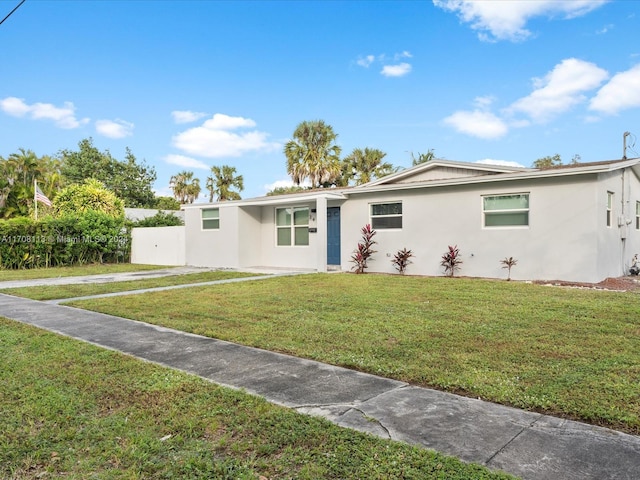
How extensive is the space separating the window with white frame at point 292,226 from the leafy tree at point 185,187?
2419cm

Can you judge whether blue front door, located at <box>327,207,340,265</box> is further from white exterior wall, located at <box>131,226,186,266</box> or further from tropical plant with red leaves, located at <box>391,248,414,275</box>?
white exterior wall, located at <box>131,226,186,266</box>

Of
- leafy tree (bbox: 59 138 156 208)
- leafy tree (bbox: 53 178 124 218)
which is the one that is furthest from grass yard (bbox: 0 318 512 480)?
leafy tree (bbox: 59 138 156 208)

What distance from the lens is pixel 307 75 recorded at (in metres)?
19.9

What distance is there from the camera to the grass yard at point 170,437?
246cm

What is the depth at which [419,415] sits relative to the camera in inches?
125

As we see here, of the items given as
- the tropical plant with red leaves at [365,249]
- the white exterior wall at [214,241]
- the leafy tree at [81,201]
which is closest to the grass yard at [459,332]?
the tropical plant with red leaves at [365,249]

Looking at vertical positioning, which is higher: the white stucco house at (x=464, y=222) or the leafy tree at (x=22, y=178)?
the leafy tree at (x=22, y=178)

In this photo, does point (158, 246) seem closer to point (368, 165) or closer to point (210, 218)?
point (210, 218)

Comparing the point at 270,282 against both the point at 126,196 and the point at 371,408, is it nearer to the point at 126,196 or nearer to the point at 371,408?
the point at 371,408

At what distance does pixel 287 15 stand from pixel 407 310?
13.5 meters

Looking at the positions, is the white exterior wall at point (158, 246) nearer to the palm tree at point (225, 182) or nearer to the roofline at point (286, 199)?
the roofline at point (286, 199)

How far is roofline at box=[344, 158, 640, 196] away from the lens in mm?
10344

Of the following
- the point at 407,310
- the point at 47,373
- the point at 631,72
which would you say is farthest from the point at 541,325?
the point at 631,72

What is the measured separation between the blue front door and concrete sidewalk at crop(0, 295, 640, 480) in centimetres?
1057
